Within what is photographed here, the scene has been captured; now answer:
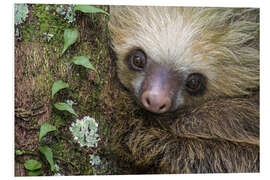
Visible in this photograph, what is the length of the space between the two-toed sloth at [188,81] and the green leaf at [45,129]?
551mm

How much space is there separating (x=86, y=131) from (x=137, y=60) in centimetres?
76

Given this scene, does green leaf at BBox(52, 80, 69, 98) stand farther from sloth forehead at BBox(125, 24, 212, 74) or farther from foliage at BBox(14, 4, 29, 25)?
sloth forehead at BBox(125, 24, 212, 74)

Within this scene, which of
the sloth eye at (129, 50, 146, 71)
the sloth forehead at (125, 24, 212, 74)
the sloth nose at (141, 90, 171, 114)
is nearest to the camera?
the sloth nose at (141, 90, 171, 114)

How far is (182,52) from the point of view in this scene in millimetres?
2938

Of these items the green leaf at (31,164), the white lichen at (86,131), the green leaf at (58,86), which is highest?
the green leaf at (58,86)

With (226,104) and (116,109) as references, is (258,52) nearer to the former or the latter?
(226,104)

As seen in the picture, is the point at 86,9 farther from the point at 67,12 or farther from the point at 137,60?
the point at 137,60

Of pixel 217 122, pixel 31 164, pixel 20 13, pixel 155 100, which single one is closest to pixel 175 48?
pixel 155 100

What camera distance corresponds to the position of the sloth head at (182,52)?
2938 millimetres

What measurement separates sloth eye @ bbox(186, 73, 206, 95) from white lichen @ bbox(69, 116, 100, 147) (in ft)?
2.85

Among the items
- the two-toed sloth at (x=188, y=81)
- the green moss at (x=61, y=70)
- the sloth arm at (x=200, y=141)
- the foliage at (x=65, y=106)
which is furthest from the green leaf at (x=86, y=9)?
the sloth arm at (x=200, y=141)

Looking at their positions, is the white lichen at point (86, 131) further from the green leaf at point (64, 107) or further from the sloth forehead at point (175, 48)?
the sloth forehead at point (175, 48)

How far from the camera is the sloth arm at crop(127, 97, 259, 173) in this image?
3.05m

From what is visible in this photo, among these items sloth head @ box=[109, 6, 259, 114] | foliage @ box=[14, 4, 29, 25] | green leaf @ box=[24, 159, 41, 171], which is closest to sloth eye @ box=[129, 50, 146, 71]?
sloth head @ box=[109, 6, 259, 114]
